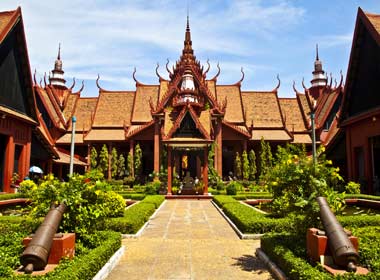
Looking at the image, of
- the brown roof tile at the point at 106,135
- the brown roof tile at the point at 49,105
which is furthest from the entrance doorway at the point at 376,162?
the brown roof tile at the point at 49,105

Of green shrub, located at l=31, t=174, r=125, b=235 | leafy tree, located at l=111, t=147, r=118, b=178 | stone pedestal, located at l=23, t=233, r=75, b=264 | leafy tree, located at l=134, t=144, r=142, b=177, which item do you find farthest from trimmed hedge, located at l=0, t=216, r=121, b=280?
leafy tree, located at l=111, t=147, r=118, b=178

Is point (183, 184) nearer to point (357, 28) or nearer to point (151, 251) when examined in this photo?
point (357, 28)

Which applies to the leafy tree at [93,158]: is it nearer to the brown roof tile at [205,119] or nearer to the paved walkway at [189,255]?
the brown roof tile at [205,119]

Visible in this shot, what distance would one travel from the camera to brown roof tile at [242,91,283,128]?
106 feet

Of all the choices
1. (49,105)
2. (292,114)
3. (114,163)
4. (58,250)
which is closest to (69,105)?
(49,105)

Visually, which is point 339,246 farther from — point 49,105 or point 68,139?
point 49,105

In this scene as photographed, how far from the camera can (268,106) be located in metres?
34.0

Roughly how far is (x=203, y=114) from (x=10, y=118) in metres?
12.0

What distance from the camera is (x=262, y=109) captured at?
3366 centimetres

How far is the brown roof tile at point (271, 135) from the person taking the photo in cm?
3006

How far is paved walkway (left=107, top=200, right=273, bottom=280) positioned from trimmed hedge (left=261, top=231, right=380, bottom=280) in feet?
1.24

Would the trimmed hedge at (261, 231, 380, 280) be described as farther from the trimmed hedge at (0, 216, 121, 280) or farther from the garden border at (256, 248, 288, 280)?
the trimmed hedge at (0, 216, 121, 280)

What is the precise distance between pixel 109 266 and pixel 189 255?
1.66 metres

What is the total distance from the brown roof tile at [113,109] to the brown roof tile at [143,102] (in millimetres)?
1188
